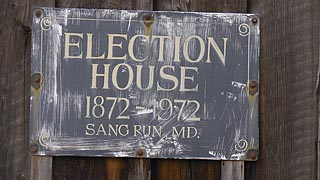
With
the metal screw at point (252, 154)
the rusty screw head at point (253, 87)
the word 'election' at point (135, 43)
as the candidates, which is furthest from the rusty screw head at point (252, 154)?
→ the word 'election' at point (135, 43)

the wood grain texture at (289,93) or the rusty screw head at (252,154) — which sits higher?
the wood grain texture at (289,93)

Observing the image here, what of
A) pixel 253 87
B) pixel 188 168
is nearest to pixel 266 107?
pixel 253 87

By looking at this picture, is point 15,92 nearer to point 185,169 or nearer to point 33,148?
point 33,148

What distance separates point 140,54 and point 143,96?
0.42 ft

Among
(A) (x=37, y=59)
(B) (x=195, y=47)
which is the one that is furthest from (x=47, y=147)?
(B) (x=195, y=47)

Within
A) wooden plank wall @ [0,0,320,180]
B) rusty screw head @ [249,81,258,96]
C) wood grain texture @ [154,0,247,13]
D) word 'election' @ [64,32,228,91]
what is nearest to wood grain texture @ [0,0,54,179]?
wooden plank wall @ [0,0,320,180]

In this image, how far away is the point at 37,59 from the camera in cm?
204

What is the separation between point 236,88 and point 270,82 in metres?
0.11

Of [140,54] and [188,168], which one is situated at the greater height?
[140,54]

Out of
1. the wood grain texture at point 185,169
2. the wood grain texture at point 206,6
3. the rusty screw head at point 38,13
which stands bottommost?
the wood grain texture at point 185,169

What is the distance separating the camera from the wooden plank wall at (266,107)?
205cm

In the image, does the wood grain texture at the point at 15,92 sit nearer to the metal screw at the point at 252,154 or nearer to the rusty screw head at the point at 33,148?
the rusty screw head at the point at 33,148

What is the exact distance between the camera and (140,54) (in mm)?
2041

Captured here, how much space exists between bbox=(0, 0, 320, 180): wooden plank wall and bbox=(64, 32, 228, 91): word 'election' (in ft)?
0.37
